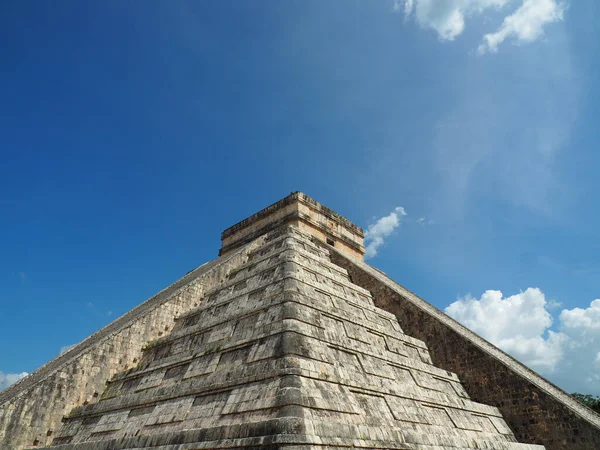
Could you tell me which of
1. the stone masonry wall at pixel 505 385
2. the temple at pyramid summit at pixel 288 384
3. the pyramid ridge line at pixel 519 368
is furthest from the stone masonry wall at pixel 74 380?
the pyramid ridge line at pixel 519 368

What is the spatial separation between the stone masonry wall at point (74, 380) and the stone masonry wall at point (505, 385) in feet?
16.8

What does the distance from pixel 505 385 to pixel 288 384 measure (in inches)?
207

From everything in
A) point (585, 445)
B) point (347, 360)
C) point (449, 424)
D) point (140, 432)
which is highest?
point (347, 360)

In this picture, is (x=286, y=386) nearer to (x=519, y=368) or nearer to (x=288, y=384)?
(x=288, y=384)

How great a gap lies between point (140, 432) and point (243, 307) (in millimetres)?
2455

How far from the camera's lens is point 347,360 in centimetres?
602

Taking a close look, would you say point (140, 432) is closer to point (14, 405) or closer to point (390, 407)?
point (14, 405)

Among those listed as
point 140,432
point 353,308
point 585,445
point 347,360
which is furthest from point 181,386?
point 585,445

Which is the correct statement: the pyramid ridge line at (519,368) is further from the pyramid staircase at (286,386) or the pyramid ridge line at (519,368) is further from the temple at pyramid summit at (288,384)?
the pyramid staircase at (286,386)

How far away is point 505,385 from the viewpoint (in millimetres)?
7879

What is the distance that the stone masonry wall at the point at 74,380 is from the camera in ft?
21.5

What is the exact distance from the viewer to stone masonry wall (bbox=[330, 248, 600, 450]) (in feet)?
22.8

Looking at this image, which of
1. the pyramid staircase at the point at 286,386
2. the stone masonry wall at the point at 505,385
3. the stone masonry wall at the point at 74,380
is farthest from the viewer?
the stone masonry wall at the point at 505,385

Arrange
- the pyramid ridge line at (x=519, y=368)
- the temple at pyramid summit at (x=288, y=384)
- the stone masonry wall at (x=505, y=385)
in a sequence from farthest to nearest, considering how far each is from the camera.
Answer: the pyramid ridge line at (x=519, y=368), the stone masonry wall at (x=505, y=385), the temple at pyramid summit at (x=288, y=384)
